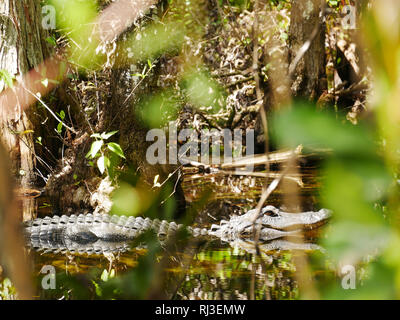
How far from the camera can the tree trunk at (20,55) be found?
5.19m

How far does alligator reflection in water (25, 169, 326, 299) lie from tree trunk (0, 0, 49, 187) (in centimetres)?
209

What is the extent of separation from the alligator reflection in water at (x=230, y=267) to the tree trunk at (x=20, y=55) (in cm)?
209

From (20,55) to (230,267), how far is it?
358cm

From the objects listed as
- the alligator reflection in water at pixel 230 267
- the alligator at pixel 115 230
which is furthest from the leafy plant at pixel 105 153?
the alligator reflection in water at pixel 230 267

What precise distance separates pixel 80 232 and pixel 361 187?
413cm

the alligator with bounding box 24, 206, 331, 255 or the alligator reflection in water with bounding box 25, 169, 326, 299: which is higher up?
the alligator with bounding box 24, 206, 331, 255

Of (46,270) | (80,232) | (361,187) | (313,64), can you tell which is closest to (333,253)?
(361,187)

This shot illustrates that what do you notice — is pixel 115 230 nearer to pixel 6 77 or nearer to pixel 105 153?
pixel 105 153

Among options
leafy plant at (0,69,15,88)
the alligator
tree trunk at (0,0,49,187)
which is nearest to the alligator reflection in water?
the alligator

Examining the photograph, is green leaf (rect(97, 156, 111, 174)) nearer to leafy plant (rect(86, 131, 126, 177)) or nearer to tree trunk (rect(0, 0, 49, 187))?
leafy plant (rect(86, 131, 126, 177))

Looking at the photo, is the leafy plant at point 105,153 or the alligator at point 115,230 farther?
the alligator at point 115,230

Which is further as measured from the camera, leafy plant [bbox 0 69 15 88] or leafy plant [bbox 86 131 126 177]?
leafy plant [bbox 0 69 15 88]

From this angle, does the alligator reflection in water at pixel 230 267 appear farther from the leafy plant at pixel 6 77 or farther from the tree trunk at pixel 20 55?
the tree trunk at pixel 20 55

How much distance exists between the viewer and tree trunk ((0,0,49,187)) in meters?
5.19
